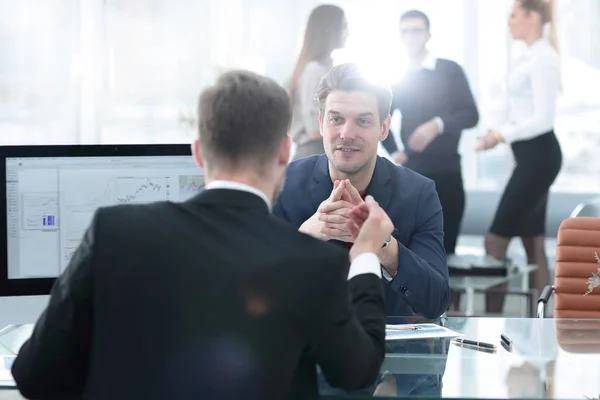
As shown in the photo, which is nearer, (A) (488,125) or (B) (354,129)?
(B) (354,129)

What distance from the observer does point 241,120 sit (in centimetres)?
154

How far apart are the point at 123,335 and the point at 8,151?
1039 millimetres

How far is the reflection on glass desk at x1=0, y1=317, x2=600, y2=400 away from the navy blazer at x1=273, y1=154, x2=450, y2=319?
10 centimetres

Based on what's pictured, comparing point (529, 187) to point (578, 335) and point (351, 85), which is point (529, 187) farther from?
point (578, 335)

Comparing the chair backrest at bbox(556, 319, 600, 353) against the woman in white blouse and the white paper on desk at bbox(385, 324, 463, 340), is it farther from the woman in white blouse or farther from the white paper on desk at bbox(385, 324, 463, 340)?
the woman in white blouse

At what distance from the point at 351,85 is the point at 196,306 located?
1384 mm

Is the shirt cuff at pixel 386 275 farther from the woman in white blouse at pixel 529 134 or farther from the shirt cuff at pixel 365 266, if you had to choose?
the woman in white blouse at pixel 529 134

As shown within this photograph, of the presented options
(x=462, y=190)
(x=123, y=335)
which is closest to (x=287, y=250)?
(x=123, y=335)

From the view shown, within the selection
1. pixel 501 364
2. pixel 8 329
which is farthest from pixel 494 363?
pixel 8 329

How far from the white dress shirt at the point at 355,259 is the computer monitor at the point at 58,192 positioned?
856 millimetres

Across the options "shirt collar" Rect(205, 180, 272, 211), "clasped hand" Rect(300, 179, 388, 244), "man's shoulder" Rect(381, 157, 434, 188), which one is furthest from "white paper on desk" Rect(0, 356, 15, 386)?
"man's shoulder" Rect(381, 157, 434, 188)

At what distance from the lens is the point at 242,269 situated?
1462 mm

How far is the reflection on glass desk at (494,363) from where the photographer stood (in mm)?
1813

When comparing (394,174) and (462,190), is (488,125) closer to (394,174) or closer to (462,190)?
(462,190)
